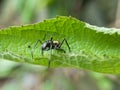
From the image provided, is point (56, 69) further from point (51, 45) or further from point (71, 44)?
point (71, 44)

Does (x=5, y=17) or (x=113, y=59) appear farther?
(x=5, y=17)

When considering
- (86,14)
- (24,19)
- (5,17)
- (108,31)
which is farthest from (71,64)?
(5,17)

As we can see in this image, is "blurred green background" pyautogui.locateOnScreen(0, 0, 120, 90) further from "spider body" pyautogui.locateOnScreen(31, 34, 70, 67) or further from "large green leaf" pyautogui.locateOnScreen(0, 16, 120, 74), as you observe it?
"large green leaf" pyautogui.locateOnScreen(0, 16, 120, 74)

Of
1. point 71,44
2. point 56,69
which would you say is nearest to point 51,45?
point 71,44

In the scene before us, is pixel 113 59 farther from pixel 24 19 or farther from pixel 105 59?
pixel 24 19

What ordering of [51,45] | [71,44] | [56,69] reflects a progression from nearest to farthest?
[71,44], [51,45], [56,69]

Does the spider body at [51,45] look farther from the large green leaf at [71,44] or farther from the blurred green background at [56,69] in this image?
the blurred green background at [56,69]

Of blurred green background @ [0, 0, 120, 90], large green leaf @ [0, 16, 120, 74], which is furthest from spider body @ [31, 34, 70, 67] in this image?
blurred green background @ [0, 0, 120, 90]
